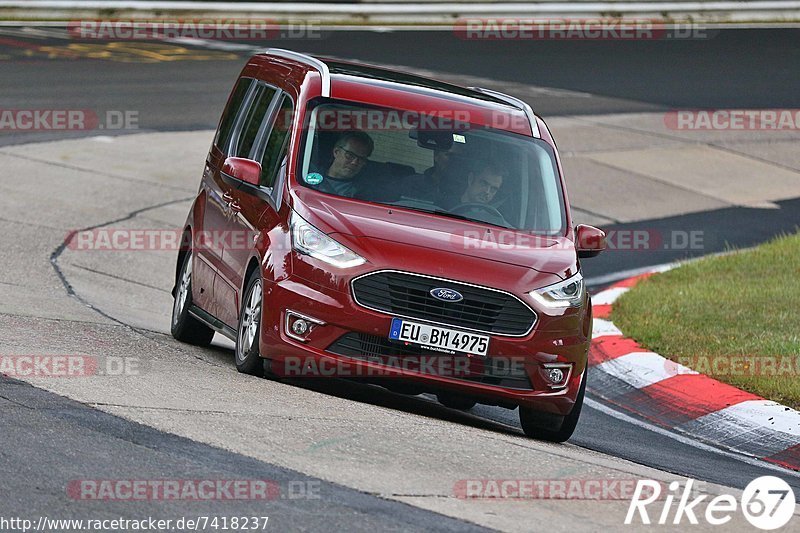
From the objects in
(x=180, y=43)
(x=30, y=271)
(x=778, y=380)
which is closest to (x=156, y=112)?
(x=180, y=43)

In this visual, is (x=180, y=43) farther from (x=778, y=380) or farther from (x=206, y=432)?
(x=206, y=432)

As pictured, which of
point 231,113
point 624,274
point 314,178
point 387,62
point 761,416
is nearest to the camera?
point 314,178

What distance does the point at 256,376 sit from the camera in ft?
27.9

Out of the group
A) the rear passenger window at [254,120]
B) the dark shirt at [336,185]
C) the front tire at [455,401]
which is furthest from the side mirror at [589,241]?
the rear passenger window at [254,120]

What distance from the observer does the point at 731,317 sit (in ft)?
39.1

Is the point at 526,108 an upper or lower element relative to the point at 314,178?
upper

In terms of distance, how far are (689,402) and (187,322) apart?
3.42 m

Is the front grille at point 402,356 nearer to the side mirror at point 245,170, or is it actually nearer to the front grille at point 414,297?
the front grille at point 414,297

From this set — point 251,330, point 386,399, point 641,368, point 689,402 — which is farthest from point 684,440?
point 251,330

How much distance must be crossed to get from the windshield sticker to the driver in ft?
2.82

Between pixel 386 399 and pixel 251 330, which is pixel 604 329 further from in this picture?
pixel 251 330

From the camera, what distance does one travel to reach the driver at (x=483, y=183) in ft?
29.3

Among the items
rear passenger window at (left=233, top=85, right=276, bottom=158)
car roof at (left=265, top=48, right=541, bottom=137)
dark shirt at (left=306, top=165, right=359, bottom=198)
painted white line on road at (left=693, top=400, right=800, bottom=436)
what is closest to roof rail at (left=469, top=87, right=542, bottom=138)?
car roof at (left=265, top=48, right=541, bottom=137)

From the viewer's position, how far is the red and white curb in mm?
9023
